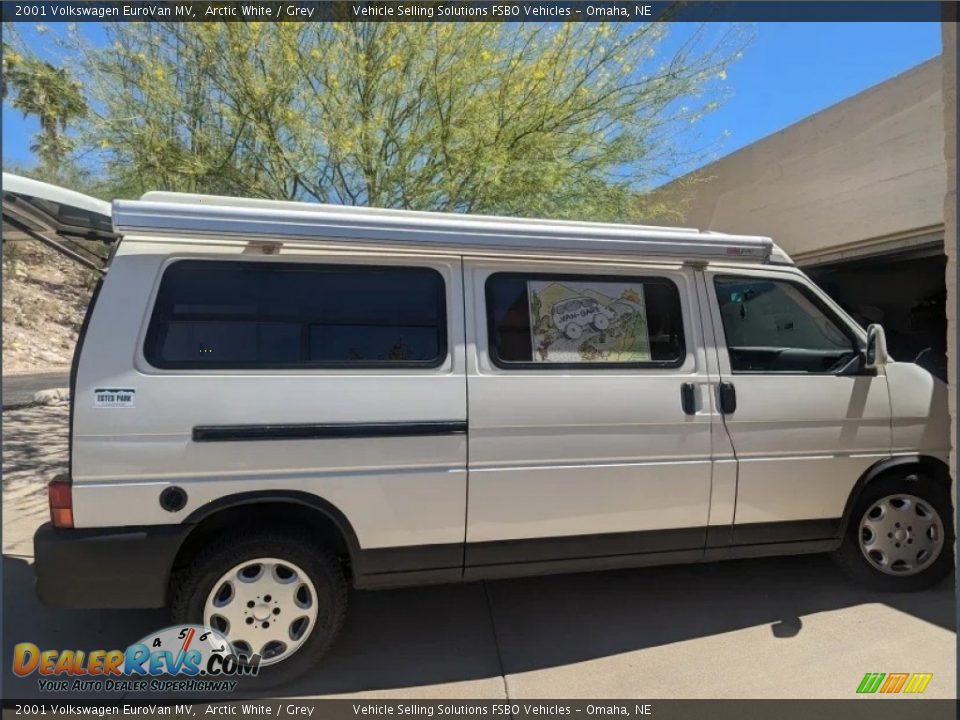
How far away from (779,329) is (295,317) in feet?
8.65

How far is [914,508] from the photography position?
12.3ft

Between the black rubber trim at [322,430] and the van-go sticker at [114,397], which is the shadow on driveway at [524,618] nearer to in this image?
the black rubber trim at [322,430]

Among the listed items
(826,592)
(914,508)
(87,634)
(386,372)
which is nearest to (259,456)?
(386,372)

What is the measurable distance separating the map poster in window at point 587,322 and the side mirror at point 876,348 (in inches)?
49.5

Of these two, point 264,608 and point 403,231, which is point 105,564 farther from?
point 403,231

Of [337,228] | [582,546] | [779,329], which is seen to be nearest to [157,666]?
[582,546]

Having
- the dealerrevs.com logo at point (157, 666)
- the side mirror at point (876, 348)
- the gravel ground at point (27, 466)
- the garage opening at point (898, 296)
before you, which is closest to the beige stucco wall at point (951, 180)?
the side mirror at point (876, 348)

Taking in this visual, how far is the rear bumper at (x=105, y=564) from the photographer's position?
269 centimetres

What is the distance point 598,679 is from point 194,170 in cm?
→ 525

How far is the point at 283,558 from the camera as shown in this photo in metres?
2.92

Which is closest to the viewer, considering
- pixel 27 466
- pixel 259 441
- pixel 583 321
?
pixel 259 441

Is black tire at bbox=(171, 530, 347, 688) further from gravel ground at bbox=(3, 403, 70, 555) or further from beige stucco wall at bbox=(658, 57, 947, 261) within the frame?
beige stucco wall at bbox=(658, 57, 947, 261)

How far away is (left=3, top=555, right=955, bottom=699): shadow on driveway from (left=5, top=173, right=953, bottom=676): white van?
1.30 feet

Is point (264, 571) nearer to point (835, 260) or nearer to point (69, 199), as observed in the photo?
point (69, 199)
